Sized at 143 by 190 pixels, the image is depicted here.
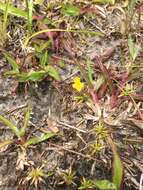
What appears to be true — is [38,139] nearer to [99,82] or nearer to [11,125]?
[11,125]

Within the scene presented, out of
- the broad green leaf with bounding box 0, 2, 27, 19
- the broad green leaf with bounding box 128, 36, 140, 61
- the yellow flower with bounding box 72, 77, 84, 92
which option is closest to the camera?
the yellow flower with bounding box 72, 77, 84, 92

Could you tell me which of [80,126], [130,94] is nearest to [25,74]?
[80,126]

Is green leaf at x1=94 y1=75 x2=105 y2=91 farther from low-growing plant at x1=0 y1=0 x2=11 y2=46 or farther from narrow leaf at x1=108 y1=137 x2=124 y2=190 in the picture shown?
low-growing plant at x1=0 y1=0 x2=11 y2=46

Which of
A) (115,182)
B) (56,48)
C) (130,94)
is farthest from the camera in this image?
(56,48)

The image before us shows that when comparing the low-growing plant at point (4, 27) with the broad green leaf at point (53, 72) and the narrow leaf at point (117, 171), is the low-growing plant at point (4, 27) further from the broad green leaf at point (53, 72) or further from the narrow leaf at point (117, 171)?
the narrow leaf at point (117, 171)

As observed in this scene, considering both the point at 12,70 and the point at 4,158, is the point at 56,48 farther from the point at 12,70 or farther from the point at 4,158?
the point at 4,158

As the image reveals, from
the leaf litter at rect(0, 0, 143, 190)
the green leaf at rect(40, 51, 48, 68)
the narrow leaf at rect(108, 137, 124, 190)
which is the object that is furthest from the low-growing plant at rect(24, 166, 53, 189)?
the green leaf at rect(40, 51, 48, 68)

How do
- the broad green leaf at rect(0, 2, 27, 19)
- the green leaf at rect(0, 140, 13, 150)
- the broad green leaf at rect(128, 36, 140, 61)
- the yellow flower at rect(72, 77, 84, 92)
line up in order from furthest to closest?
the broad green leaf at rect(0, 2, 27, 19) → the broad green leaf at rect(128, 36, 140, 61) → the yellow flower at rect(72, 77, 84, 92) → the green leaf at rect(0, 140, 13, 150)
